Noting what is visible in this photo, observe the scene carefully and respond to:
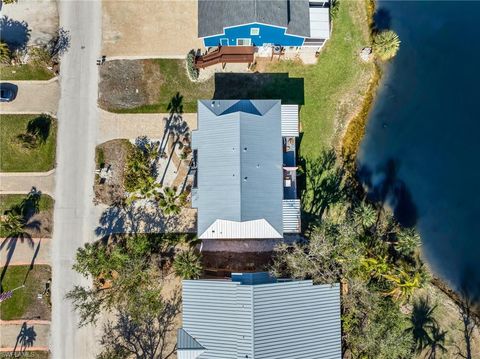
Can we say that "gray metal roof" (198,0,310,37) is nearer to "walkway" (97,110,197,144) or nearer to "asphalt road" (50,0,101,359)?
"walkway" (97,110,197,144)

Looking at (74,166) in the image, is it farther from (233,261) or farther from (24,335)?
(233,261)

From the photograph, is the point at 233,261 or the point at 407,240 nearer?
the point at 407,240

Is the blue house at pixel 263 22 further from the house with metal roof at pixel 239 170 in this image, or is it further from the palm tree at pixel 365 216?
the palm tree at pixel 365 216

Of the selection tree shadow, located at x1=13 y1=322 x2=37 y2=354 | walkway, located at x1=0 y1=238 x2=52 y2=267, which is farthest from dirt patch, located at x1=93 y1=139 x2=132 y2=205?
tree shadow, located at x1=13 y1=322 x2=37 y2=354

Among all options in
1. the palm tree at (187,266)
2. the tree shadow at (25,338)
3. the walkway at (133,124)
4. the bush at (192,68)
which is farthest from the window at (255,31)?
the tree shadow at (25,338)

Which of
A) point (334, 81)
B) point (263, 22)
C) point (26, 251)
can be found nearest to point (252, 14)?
point (263, 22)

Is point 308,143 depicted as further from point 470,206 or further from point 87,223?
point 87,223

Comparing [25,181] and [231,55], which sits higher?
[231,55]
